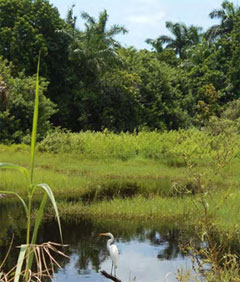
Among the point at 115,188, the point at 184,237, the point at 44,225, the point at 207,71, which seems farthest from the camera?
the point at 207,71

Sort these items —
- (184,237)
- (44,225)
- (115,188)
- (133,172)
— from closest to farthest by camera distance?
(184,237), (44,225), (115,188), (133,172)

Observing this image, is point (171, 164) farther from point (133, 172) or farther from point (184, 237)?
point (184, 237)

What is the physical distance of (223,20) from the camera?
33.3 metres

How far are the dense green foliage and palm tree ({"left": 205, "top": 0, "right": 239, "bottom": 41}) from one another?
162 mm

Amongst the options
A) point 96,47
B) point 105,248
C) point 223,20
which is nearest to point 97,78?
point 96,47

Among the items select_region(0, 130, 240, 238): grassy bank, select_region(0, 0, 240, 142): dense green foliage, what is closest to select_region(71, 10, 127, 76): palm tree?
select_region(0, 0, 240, 142): dense green foliage

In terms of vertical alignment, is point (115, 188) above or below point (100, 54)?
below

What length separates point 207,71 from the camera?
31.8 m

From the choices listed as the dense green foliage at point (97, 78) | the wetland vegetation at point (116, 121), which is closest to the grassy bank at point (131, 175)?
the wetland vegetation at point (116, 121)

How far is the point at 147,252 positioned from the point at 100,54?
1896 cm

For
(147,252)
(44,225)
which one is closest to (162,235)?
(147,252)

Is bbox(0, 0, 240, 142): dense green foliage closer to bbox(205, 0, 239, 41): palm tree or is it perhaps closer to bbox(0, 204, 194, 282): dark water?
bbox(205, 0, 239, 41): palm tree

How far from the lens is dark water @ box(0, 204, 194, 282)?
665cm

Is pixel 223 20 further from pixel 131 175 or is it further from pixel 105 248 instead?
pixel 105 248
